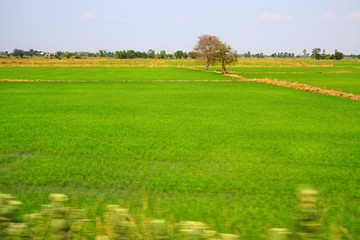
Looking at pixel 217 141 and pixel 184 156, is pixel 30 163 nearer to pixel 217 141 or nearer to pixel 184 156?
pixel 184 156

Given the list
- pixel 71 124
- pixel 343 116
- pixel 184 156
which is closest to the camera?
pixel 184 156

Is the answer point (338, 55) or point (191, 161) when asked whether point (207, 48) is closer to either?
point (191, 161)

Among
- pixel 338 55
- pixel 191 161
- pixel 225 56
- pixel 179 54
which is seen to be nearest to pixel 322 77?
pixel 225 56

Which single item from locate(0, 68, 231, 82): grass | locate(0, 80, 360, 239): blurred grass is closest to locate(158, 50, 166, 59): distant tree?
locate(0, 68, 231, 82): grass

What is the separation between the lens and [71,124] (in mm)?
15984

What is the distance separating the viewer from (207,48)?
225 feet

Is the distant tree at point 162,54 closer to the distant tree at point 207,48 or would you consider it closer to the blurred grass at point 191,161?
the distant tree at point 207,48

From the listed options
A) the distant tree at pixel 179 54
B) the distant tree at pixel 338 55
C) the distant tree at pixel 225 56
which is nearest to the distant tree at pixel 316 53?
the distant tree at pixel 338 55

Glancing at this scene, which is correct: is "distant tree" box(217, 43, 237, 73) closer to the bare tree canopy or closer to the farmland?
the bare tree canopy

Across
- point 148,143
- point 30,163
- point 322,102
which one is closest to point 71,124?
point 148,143

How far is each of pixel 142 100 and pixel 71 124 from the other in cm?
1009

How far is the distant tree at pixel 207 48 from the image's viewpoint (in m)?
66.9

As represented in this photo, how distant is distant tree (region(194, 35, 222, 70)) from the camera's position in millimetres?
66875

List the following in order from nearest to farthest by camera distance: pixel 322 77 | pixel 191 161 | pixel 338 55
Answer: pixel 191 161 < pixel 322 77 < pixel 338 55
